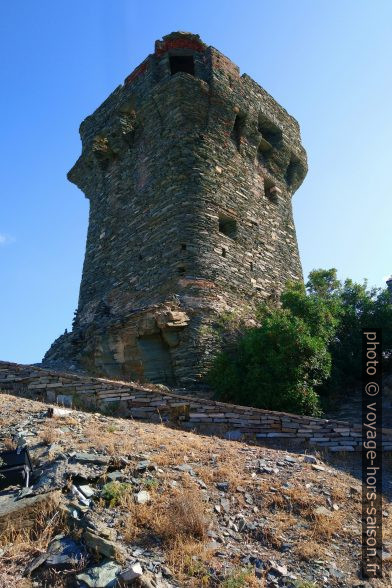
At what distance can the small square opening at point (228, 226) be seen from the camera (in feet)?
38.5

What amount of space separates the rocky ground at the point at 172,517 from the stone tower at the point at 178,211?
3.89m

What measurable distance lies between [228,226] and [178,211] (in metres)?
1.54

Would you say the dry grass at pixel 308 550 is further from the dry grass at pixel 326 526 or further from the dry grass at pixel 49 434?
the dry grass at pixel 49 434

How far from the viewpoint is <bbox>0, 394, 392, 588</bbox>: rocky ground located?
3320mm

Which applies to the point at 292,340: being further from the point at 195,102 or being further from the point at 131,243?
the point at 195,102

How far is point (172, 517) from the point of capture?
3.88 meters

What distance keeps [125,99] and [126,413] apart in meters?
9.94

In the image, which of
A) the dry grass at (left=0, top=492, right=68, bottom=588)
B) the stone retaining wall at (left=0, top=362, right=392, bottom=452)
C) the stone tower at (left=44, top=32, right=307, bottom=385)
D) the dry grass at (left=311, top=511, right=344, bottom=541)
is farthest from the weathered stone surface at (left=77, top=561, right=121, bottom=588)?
the stone tower at (left=44, top=32, right=307, bottom=385)

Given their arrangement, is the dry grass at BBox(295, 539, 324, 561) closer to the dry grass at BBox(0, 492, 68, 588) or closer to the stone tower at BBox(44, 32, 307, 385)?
the dry grass at BBox(0, 492, 68, 588)

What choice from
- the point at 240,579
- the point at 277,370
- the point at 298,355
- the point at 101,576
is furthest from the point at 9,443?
the point at 298,355

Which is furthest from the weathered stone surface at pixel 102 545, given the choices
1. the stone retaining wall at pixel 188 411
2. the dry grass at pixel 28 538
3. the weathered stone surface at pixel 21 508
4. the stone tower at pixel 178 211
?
the stone tower at pixel 178 211

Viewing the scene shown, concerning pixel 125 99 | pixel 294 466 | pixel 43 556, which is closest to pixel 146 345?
pixel 294 466

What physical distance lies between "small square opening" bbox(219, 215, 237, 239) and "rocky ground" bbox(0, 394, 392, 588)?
6802 mm

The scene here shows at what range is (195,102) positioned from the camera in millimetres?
12195
